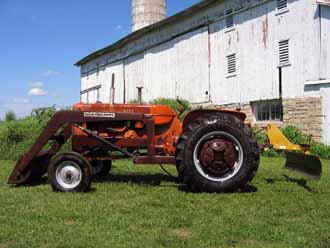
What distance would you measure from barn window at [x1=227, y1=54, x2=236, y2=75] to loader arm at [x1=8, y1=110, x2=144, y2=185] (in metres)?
11.8

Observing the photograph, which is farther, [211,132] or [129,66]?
[129,66]

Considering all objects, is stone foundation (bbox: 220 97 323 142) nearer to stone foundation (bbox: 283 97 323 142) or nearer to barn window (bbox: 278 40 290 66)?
stone foundation (bbox: 283 97 323 142)

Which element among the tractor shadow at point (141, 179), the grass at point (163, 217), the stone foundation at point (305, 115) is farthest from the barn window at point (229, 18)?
the grass at point (163, 217)

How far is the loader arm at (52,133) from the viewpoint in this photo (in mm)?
6906

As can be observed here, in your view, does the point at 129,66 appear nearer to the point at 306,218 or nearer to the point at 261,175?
the point at 261,175

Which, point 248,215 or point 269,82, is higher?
point 269,82

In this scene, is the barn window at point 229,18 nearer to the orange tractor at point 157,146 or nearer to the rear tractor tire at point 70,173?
the orange tractor at point 157,146

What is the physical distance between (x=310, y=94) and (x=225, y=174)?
29.7 ft

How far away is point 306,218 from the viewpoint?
4.85 meters

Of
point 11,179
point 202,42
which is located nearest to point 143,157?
point 11,179

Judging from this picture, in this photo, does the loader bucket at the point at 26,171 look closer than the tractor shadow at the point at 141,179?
Yes

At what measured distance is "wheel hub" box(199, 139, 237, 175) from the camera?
6.35 metres

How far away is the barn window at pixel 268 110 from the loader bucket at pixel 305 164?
8.13 m

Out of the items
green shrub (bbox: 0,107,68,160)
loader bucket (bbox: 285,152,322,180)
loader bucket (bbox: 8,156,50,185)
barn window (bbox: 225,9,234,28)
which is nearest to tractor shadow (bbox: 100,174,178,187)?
loader bucket (bbox: 8,156,50,185)
